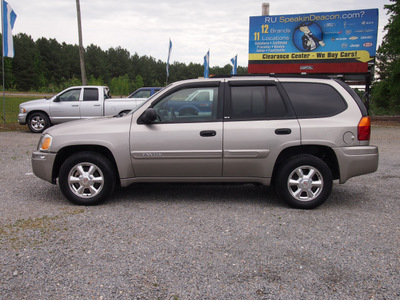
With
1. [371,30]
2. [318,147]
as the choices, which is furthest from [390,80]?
[318,147]

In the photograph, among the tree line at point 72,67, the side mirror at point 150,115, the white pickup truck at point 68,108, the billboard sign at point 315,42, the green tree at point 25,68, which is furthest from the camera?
the green tree at point 25,68

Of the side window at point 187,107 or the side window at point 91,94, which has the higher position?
the side window at point 91,94

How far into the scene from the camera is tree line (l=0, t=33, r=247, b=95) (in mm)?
80188

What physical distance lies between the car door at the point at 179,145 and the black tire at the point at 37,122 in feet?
34.4

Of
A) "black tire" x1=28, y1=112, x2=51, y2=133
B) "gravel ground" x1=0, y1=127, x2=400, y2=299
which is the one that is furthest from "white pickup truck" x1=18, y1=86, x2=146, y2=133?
"gravel ground" x1=0, y1=127, x2=400, y2=299

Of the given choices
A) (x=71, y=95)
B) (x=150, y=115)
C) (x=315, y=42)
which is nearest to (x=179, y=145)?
(x=150, y=115)

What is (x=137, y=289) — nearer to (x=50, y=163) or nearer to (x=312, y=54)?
(x=50, y=163)

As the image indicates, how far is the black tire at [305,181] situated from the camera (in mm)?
4887

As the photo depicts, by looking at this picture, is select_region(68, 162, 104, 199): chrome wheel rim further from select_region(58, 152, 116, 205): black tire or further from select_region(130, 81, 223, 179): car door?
select_region(130, 81, 223, 179): car door

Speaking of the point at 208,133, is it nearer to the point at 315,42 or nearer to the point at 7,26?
the point at 7,26

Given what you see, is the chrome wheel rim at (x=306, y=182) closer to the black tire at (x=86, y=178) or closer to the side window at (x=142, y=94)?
the black tire at (x=86, y=178)

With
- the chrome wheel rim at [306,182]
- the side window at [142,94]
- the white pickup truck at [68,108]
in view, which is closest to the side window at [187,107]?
the chrome wheel rim at [306,182]

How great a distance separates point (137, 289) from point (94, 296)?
1.05 ft

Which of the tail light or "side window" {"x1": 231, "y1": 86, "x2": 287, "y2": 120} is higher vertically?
"side window" {"x1": 231, "y1": 86, "x2": 287, "y2": 120}
